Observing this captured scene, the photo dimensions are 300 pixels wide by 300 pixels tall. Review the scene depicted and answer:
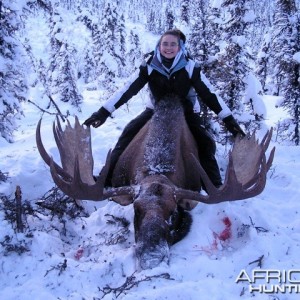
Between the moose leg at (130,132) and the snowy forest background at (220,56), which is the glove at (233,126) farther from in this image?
the snowy forest background at (220,56)

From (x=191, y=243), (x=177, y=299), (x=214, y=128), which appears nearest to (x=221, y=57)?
(x=214, y=128)

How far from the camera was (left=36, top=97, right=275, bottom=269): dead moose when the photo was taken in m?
4.41

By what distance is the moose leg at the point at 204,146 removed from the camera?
6.35 m

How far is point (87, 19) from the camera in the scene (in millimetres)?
50938

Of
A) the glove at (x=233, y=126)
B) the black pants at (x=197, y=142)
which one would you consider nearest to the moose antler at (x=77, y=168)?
the black pants at (x=197, y=142)

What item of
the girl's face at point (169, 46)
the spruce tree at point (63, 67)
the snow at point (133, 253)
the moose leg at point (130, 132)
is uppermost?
the spruce tree at point (63, 67)

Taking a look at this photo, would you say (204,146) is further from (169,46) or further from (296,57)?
(296,57)

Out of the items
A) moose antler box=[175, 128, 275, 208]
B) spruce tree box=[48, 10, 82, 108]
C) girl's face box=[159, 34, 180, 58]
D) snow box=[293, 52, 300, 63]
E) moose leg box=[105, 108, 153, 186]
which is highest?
spruce tree box=[48, 10, 82, 108]

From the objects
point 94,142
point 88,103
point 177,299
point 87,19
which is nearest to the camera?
point 177,299

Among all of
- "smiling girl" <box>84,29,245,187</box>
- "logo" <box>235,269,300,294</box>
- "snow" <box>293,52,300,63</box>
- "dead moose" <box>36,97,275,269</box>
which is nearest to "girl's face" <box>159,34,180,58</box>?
"smiling girl" <box>84,29,245,187</box>

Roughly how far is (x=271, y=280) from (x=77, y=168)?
8.00ft

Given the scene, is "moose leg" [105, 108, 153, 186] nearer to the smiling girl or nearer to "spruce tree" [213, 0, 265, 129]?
the smiling girl

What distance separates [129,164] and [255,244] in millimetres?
2418

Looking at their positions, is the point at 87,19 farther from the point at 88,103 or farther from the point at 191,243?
the point at 191,243
